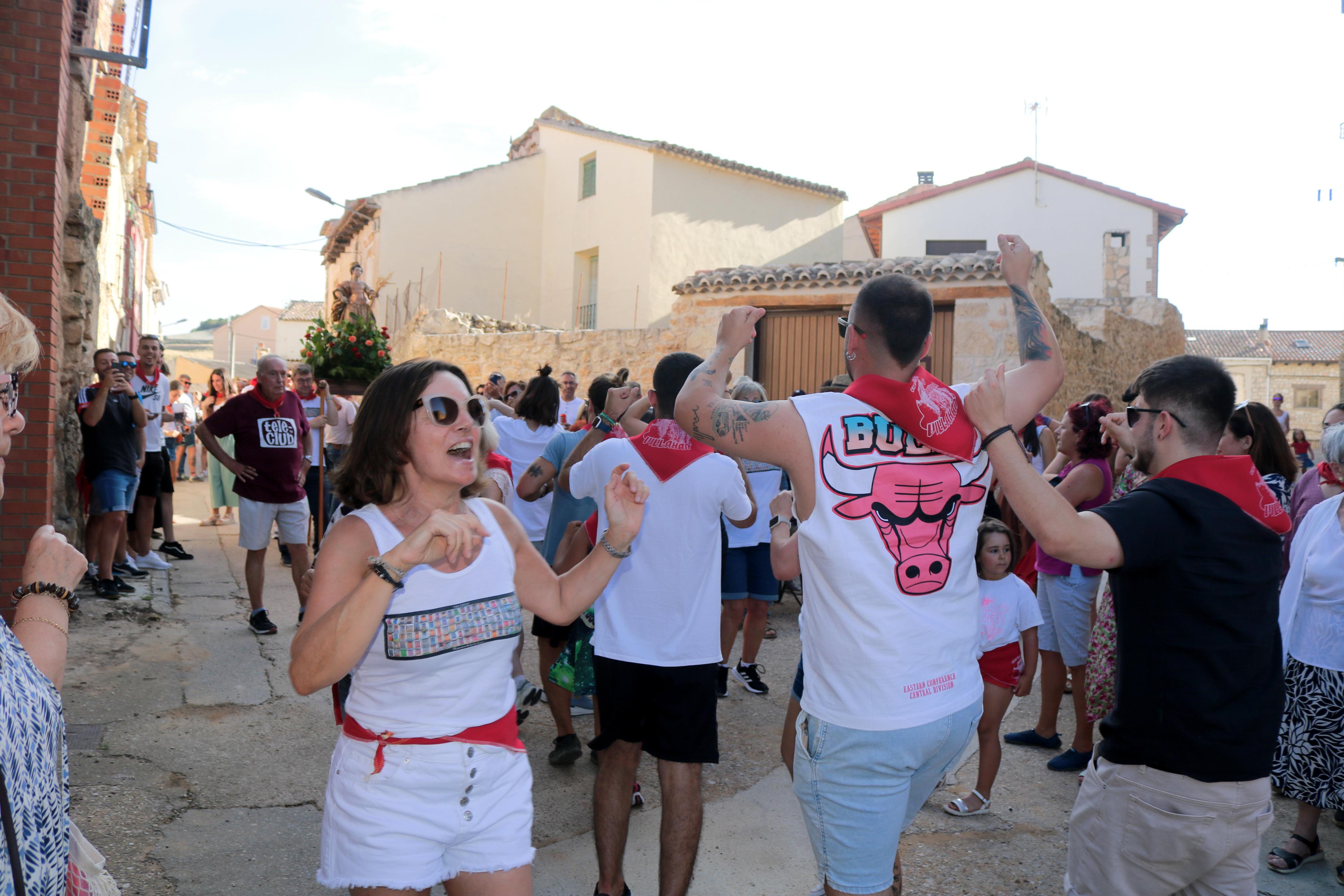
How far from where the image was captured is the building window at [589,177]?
24297 millimetres

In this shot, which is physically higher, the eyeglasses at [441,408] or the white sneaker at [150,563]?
the eyeglasses at [441,408]

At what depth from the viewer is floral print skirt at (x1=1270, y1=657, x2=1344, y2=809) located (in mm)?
3600

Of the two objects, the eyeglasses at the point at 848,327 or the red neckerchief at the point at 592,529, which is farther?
the red neckerchief at the point at 592,529

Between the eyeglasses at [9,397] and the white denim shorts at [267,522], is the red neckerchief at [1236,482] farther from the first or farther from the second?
the white denim shorts at [267,522]

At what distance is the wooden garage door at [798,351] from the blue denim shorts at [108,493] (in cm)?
876

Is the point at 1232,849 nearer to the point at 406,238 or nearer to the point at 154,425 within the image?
the point at 154,425

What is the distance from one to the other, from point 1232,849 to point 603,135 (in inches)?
926

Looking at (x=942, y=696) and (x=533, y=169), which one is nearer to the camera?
(x=942, y=696)

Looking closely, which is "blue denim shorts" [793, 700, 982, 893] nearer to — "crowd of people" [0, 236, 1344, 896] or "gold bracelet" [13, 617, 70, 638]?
"crowd of people" [0, 236, 1344, 896]

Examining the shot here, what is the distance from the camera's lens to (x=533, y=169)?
84.6ft

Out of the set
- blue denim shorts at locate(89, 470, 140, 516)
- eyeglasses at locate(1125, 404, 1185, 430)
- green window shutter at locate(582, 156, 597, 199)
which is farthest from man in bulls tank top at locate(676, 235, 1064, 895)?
green window shutter at locate(582, 156, 597, 199)

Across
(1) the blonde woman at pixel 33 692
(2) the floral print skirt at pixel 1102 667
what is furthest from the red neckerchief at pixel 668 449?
(2) the floral print skirt at pixel 1102 667

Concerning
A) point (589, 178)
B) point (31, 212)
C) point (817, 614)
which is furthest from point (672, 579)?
point (589, 178)

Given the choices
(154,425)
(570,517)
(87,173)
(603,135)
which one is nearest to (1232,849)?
(570,517)
